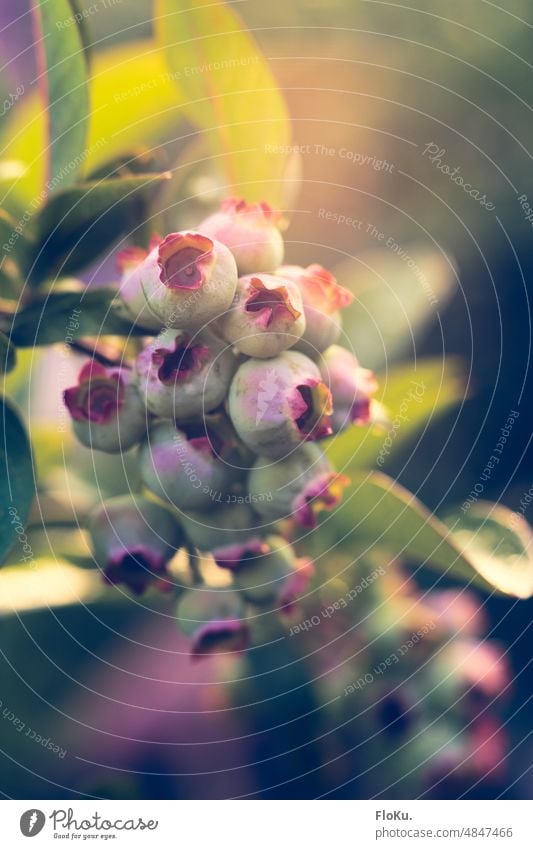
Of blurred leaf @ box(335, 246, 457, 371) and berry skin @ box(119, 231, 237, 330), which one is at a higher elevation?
blurred leaf @ box(335, 246, 457, 371)

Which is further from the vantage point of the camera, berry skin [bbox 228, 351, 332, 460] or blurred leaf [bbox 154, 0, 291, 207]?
blurred leaf [bbox 154, 0, 291, 207]

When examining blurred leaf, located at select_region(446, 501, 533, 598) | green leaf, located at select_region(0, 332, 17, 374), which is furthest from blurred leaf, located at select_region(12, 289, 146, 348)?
blurred leaf, located at select_region(446, 501, 533, 598)

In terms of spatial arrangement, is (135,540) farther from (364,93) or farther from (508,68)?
(508,68)

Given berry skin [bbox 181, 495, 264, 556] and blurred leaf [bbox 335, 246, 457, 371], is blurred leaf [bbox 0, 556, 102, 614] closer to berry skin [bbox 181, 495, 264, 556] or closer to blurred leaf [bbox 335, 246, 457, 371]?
berry skin [bbox 181, 495, 264, 556]
